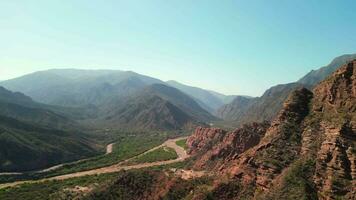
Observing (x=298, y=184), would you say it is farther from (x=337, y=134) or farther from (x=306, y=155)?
(x=337, y=134)

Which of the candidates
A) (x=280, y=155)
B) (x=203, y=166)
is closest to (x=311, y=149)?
(x=280, y=155)

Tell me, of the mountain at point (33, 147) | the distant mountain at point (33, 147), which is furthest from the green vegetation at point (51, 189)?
the distant mountain at point (33, 147)

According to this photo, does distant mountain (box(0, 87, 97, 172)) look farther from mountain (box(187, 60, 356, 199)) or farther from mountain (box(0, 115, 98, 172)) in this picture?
mountain (box(187, 60, 356, 199))

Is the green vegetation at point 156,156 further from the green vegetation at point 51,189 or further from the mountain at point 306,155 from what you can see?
the mountain at point 306,155

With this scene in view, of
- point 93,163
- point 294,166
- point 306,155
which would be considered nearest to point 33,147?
point 93,163

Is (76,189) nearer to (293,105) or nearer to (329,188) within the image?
(293,105)

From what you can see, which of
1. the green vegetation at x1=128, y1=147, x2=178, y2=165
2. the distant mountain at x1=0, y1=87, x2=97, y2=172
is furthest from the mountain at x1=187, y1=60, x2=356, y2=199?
the distant mountain at x1=0, y1=87, x2=97, y2=172

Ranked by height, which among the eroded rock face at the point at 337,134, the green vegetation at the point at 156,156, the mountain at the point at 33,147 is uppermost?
the eroded rock face at the point at 337,134
